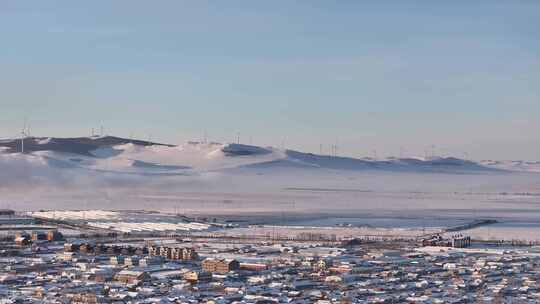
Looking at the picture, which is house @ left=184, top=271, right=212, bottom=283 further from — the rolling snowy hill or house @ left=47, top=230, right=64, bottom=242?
the rolling snowy hill

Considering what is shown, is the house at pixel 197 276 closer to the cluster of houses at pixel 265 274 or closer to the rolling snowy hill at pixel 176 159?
the cluster of houses at pixel 265 274

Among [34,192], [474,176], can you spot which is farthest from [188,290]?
[474,176]

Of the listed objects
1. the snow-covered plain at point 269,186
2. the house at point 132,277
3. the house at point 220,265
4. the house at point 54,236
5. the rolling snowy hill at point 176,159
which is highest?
the rolling snowy hill at point 176,159

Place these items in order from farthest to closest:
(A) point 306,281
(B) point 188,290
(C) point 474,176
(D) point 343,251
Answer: (C) point 474,176 < (D) point 343,251 < (A) point 306,281 < (B) point 188,290

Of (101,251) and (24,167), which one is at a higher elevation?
(24,167)

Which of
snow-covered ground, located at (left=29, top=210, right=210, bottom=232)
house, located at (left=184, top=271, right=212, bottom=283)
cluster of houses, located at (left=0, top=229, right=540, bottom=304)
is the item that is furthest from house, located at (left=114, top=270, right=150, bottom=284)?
snow-covered ground, located at (left=29, top=210, right=210, bottom=232)

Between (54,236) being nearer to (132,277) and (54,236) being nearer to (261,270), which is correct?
(261,270)

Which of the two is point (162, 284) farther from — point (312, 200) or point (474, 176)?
point (474, 176)

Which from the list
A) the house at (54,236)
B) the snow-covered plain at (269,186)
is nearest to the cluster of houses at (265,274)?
the house at (54,236)

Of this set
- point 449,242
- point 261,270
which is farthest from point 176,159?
point 261,270
